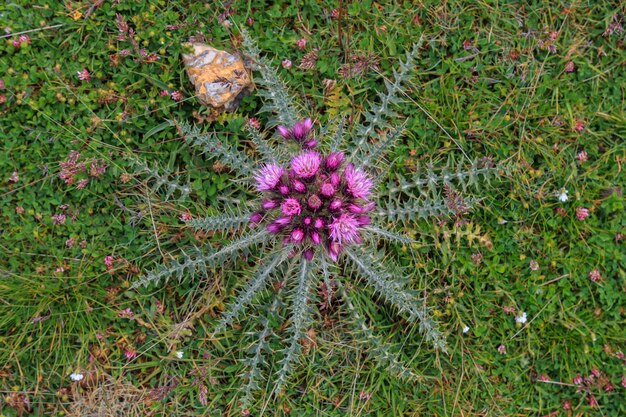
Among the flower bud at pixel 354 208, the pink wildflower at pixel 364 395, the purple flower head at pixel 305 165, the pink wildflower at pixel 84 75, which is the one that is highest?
the purple flower head at pixel 305 165

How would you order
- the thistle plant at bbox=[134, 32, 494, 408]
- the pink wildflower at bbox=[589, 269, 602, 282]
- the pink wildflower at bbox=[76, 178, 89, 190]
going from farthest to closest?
1. the pink wildflower at bbox=[589, 269, 602, 282]
2. the pink wildflower at bbox=[76, 178, 89, 190]
3. the thistle plant at bbox=[134, 32, 494, 408]

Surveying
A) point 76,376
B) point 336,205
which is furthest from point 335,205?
point 76,376

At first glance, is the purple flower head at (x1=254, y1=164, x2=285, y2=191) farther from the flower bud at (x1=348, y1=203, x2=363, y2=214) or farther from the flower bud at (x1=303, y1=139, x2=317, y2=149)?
the flower bud at (x1=348, y1=203, x2=363, y2=214)

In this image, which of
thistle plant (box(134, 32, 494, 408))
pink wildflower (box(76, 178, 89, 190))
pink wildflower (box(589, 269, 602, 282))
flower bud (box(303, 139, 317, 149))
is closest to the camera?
thistle plant (box(134, 32, 494, 408))

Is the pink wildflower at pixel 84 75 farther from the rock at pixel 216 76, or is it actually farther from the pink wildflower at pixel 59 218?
the pink wildflower at pixel 59 218

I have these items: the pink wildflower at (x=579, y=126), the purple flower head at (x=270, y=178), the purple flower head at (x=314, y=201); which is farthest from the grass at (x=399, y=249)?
the purple flower head at (x=314, y=201)

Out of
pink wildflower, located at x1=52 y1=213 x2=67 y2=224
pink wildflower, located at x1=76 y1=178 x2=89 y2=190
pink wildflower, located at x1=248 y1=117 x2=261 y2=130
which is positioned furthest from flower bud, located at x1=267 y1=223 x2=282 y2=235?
pink wildflower, located at x1=52 y1=213 x2=67 y2=224

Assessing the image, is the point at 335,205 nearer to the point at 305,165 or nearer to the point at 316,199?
the point at 316,199

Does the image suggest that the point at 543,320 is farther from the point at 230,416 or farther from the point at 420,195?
the point at 230,416

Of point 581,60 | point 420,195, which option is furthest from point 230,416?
point 581,60
